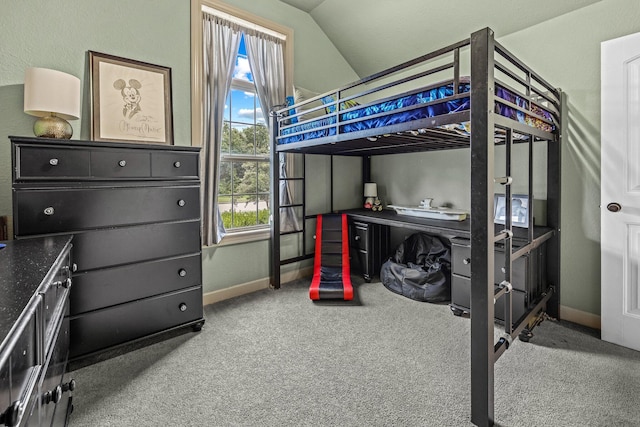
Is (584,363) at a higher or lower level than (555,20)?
lower

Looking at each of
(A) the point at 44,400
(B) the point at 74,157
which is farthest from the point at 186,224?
(A) the point at 44,400

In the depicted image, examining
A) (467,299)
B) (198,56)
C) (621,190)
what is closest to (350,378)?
(467,299)

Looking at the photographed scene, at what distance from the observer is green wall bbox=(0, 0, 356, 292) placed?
1.97m

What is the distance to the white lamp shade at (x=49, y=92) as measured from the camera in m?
1.74

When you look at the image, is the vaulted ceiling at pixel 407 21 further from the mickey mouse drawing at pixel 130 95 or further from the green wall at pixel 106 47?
the mickey mouse drawing at pixel 130 95

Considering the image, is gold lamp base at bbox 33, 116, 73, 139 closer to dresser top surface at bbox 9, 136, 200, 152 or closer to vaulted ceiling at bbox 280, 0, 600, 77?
dresser top surface at bbox 9, 136, 200, 152

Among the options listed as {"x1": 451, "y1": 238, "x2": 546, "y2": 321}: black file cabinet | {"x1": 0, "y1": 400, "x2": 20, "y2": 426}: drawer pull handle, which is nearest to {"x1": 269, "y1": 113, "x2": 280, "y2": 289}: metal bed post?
{"x1": 451, "y1": 238, "x2": 546, "y2": 321}: black file cabinet

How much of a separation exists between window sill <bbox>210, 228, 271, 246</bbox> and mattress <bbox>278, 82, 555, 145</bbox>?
1.19 m

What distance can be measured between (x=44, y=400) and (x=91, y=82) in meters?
2.11

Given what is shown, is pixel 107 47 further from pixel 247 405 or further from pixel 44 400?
pixel 247 405

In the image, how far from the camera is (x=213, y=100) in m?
2.78

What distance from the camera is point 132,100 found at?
2396 millimetres

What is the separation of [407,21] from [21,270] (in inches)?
129

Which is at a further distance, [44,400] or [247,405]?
[247,405]
